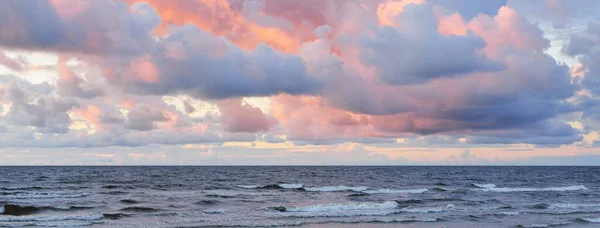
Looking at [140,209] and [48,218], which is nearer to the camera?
[48,218]

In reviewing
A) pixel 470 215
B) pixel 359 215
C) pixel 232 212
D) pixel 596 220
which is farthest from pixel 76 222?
pixel 596 220

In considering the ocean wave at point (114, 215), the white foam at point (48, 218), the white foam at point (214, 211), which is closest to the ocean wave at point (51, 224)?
the white foam at point (48, 218)

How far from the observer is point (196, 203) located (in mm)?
46812

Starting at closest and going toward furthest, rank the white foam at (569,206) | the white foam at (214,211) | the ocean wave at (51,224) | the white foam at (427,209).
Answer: the ocean wave at (51,224) → the white foam at (214,211) → the white foam at (427,209) → the white foam at (569,206)

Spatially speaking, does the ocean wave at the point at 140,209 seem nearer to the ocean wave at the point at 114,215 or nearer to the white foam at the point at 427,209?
the ocean wave at the point at 114,215

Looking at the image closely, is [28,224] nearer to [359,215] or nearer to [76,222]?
[76,222]

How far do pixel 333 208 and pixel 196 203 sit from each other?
11618 mm

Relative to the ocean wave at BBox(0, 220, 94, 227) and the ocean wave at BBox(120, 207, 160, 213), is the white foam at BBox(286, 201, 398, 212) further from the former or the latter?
the ocean wave at BBox(0, 220, 94, 227)

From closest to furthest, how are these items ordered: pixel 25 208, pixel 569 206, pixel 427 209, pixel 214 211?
pixel 214 211 < pixel 25 208 < pixel 427 209 < pixel 569 206

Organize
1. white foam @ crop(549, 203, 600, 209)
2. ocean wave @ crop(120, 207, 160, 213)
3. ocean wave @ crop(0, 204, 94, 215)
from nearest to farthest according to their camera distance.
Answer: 1. ocean wave @ crop(0, 204, 94, 215)
2. ocean wave @ crop(120, 207, 160, 213)
3. white foam @ crop(549, 203, 600, 209)

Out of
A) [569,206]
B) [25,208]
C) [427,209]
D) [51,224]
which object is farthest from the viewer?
[569,206]

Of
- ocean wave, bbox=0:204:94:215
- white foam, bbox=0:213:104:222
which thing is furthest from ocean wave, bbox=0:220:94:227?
ocean wave, bbox=0:204:94:215

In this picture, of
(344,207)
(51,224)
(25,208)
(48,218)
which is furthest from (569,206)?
(25,208)

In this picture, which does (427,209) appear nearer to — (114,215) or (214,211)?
(214,211)
